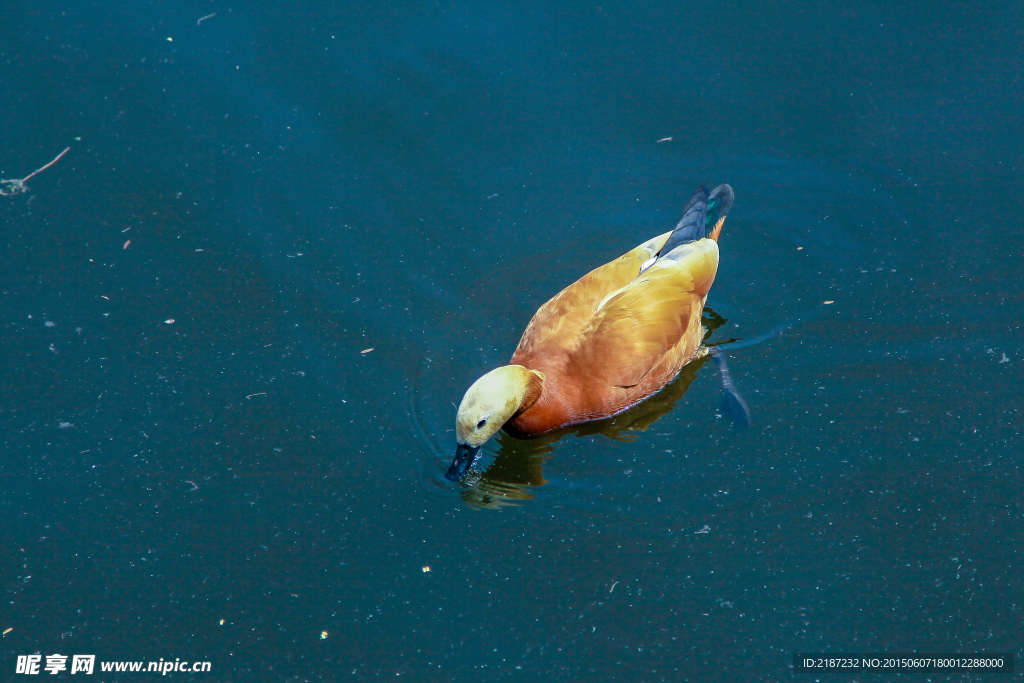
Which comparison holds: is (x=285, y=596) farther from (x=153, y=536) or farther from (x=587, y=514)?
(x=587, y=514)

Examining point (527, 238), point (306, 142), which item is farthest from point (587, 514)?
point (306, 142)

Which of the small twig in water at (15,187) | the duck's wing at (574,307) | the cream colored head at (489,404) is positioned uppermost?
the duck's wing at (574,307)

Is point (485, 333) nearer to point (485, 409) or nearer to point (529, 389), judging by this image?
point (529, 389)

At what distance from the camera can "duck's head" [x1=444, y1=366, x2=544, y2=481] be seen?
396 centimetres

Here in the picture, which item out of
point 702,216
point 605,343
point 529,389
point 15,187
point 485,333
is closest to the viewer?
point 529,389

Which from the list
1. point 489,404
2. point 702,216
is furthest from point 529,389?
point 702,216

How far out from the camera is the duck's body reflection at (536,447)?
4.15 meters

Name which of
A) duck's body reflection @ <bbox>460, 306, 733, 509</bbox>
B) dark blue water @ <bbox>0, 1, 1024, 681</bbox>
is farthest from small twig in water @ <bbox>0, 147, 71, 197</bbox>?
duck's body reflection @ <bbox>460, 306, 733, 509</bbox>

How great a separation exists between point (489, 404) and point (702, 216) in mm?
1717

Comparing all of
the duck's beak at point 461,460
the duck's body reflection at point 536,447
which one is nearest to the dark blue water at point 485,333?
the duck's body reflection at point 536,447

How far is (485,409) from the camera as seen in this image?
3.97 metres

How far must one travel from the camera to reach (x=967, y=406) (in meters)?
4.33

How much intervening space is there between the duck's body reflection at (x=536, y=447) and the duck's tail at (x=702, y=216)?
0.49m

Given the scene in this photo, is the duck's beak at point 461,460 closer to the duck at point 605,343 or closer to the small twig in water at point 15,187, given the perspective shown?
the duck at point 605,343
